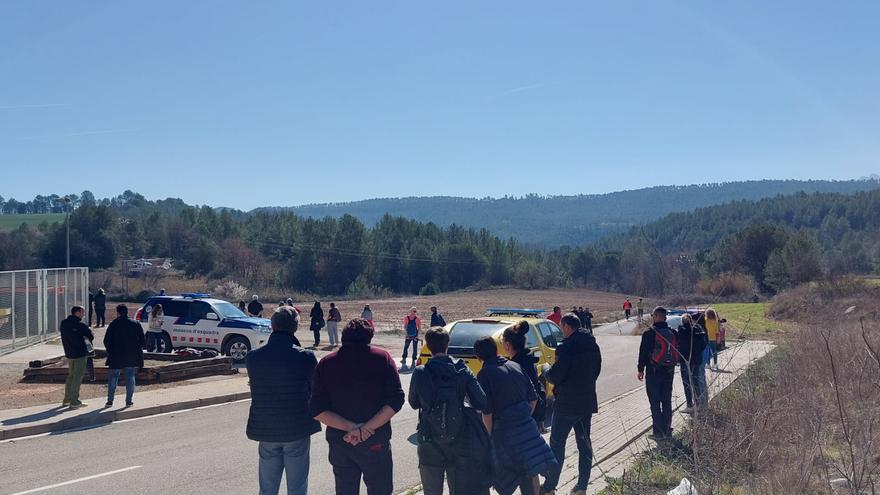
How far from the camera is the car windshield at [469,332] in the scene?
12930 millimetres

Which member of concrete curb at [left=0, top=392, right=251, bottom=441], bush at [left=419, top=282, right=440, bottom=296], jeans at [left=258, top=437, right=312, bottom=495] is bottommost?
bush at [left=419, top=282, right=440, bottom=296]

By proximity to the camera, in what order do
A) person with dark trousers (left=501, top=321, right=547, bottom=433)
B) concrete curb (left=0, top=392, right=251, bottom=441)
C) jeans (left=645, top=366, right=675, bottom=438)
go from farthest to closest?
concrete curb (left=0, top=392, right=251, bottom=441) < jeans (left=645, top=366, right=675, bottom=438) < person with dark trousers (left=501, top=321, right=547, bottom=433)

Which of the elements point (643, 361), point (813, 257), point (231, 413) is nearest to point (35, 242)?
Result: point (813, 257)

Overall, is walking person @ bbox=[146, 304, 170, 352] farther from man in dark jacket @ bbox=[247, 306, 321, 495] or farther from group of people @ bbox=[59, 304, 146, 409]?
man in dark jacket @ bbox=[247, 306, 321, 495]

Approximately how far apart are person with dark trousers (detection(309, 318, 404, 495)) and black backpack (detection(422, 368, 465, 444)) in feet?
0.84

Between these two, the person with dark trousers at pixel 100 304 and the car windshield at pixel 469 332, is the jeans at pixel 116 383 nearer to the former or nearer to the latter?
the car windshield at pixel 469 332

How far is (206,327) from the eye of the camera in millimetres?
22203

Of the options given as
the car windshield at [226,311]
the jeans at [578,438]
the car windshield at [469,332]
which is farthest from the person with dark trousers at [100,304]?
the jeans at [578,438]

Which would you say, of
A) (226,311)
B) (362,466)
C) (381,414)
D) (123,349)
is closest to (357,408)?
(381,414)

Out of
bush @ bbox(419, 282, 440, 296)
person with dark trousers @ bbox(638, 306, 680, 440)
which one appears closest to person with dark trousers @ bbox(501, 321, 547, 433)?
person with dark trousers @ bbox(638, 306, 680, 440)

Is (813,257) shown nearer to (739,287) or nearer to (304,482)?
(739,287)

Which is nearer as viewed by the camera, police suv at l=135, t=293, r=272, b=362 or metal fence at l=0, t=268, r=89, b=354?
police suv at l=135, t=293, r=272, b=362

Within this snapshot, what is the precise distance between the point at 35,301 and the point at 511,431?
76.6 ft

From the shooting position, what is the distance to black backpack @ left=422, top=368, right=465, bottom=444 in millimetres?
5805
